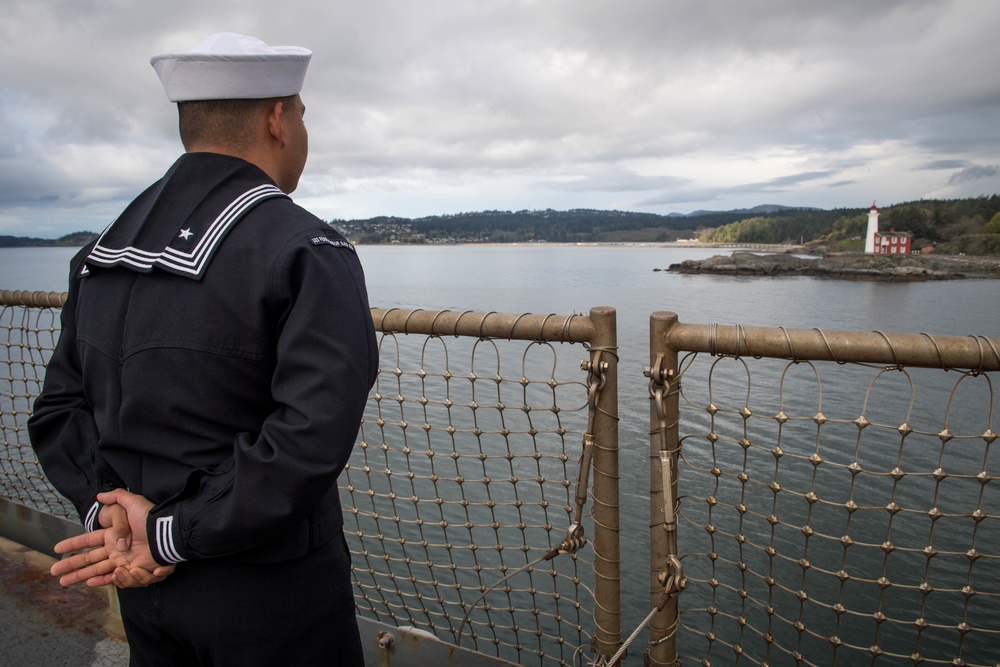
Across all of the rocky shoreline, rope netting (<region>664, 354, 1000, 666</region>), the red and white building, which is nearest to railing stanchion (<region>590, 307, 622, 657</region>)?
rope netting (<region>664, 354, 1000, 666</region>)

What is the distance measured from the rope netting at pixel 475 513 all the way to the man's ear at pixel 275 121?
93 cm

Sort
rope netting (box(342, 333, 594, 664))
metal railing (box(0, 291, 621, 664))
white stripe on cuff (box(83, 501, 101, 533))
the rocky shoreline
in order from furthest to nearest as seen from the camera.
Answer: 1. the rocky shoreline
2. rope netting (box(342, 333, 594, 664))
3. metal railing (box(0, 291, 621, 664))
4. white stripe on cuff (box(83, 501, 101, 533))

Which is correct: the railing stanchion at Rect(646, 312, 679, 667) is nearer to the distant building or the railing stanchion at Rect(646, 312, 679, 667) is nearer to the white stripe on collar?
the white stripe on collar

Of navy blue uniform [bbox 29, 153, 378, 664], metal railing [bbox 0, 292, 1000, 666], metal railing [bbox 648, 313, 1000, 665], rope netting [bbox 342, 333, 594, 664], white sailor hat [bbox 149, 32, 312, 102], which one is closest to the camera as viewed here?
navy blue uniform [bbox 29, 153, 378, 664]

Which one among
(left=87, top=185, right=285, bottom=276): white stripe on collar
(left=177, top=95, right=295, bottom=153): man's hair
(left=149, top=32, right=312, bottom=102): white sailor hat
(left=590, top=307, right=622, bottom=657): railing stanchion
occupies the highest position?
(left=149, top=32, right=312, bottom=102): white sailor hat

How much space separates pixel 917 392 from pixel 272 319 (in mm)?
17893

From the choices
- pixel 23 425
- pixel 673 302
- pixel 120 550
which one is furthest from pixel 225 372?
pixel 673 302

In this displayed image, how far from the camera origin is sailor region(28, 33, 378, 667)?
1220mm

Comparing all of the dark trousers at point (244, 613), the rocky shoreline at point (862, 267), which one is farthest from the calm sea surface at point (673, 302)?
the dark trousers at point (244, 613)

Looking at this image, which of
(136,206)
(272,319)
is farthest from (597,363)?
(136,206)

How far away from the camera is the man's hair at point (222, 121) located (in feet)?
4.52

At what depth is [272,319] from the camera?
127cm

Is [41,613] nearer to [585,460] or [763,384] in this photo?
[585,460]

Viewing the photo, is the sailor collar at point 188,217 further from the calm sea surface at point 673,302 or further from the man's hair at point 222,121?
the calm sea surface at point 673,302
